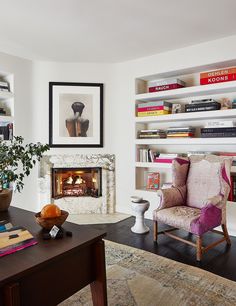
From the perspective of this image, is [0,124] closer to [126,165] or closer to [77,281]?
[126,165]

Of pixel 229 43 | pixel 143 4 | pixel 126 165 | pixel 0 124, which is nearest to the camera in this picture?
pixel 143 4

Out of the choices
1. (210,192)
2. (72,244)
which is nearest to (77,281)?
(72,244)

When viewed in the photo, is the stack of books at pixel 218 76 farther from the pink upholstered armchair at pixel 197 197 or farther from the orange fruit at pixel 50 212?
the orange fruit at pixel 50 212

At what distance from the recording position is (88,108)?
4098 mm

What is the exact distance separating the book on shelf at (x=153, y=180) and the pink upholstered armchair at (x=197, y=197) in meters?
0.85

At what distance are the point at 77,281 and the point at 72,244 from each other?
0.20 m

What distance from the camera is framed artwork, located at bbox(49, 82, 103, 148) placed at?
13.2 feet

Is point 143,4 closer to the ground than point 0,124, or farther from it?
farther from it

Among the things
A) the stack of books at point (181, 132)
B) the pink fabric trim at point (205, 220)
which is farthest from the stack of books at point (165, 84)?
the pink fabric trim at point (205, 220)

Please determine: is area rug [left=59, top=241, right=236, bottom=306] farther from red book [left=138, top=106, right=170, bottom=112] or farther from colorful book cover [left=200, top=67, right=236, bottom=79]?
colorful book cover [left=200, top=67, right=236, bottom=79]

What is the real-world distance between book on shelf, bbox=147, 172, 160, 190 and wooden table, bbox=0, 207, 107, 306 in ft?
7.97

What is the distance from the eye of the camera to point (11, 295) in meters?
1.05

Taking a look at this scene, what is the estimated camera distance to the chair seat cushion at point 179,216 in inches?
100

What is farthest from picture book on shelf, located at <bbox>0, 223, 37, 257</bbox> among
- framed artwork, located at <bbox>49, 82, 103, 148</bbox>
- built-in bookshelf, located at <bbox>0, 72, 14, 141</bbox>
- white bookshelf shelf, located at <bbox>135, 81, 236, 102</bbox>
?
white bookshelf shelf, located at <bbox>135, 81, 236, 102</bbox>
